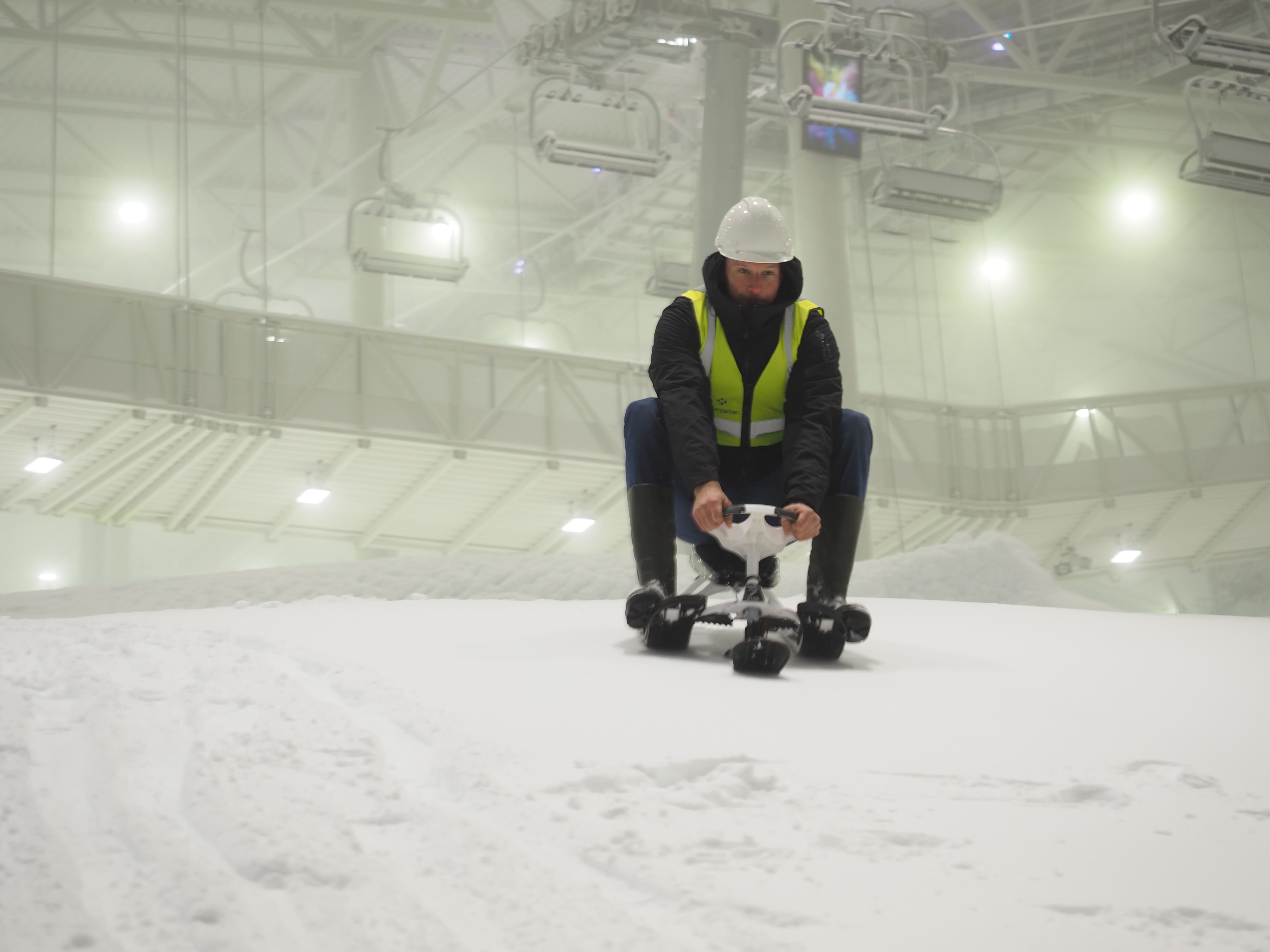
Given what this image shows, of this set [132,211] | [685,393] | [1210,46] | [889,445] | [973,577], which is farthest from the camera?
[132,211]

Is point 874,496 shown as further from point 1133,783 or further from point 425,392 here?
point 1133,783

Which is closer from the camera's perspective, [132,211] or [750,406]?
[750,406]

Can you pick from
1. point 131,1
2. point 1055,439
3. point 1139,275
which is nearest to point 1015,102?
point 1139,275

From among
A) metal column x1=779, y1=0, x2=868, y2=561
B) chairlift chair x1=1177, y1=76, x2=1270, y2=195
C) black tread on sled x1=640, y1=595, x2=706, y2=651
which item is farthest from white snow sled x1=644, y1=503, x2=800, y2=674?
chairlift chair x1=1177, y1=76, x2=1270, y2=195

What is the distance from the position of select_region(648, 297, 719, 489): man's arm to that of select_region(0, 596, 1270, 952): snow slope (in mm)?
443

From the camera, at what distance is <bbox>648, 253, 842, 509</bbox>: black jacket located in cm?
303

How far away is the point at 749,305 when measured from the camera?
10.5ft

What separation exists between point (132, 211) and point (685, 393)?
2143cm

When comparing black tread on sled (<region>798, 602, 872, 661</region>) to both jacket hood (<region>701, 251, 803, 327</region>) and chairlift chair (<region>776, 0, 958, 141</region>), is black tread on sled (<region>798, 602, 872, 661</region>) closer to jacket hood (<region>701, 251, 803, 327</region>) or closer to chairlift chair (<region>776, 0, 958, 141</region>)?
jacket hood (<region>701, 251, 803, 327</region>)

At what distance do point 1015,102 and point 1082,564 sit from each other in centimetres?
754

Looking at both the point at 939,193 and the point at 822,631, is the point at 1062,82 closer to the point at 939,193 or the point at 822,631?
the point at 939,193

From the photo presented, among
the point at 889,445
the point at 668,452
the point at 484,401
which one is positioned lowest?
the point at 668,452

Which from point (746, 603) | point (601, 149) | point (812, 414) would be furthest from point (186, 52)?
point (746, 603)

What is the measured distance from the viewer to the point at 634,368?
580 inches
